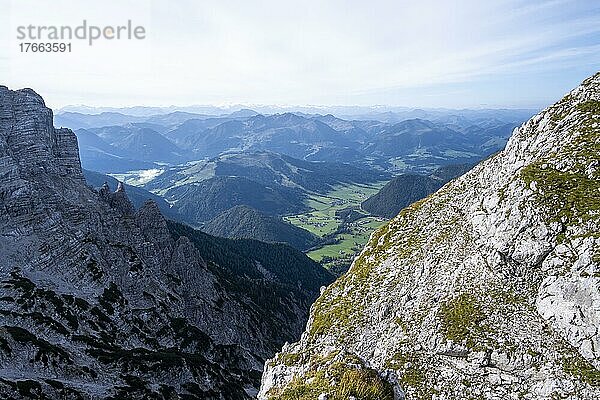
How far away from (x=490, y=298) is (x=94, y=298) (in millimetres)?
92153

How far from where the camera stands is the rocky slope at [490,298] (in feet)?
104

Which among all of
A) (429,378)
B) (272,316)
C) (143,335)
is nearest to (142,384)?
(143,335)

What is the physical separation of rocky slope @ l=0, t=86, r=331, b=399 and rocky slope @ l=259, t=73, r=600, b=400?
36227 mm

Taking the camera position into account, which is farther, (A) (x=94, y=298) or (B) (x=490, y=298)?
(A) (x=94, y=298)

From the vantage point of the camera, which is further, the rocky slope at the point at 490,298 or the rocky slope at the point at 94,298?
the rocky slope at the point at 94,298

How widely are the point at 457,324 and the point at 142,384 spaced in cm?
6268

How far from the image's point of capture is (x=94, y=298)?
329ft

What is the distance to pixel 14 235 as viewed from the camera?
331 ft

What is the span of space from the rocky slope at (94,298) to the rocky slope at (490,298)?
119 ft

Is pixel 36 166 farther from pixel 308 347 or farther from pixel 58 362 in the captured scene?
pixel 308 347

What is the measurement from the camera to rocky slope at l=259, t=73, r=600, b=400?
3156cm

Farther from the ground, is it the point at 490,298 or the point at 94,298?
the point at 490,298

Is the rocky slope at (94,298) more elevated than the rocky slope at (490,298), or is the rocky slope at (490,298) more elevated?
the rocky slope at (490,298)

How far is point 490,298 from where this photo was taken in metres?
40.2
